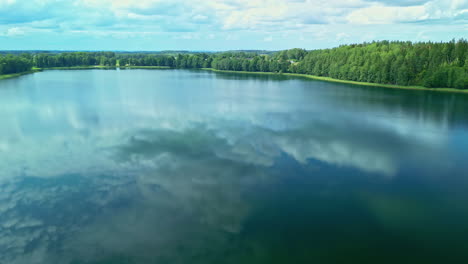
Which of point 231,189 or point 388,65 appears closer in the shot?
point 231,189

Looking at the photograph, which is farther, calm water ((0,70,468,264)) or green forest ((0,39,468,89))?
green forest ((0,39,468,89))

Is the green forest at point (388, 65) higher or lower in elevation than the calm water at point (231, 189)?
higher

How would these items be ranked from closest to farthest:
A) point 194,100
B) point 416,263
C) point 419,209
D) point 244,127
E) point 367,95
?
point 416,263, point 419,209, point 244,127, point 194,100, point 367,95

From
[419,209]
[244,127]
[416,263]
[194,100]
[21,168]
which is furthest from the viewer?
[194,100]

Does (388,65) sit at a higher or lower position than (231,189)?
higher

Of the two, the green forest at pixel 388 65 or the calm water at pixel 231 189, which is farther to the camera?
the green forest at pixel 388 65

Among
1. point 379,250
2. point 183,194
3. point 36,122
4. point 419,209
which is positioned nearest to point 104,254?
point 183,194

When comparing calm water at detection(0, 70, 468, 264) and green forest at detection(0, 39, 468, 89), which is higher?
green forest at detection(0, 39, 468, 89)

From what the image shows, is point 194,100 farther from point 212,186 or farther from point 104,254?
point 104,254
